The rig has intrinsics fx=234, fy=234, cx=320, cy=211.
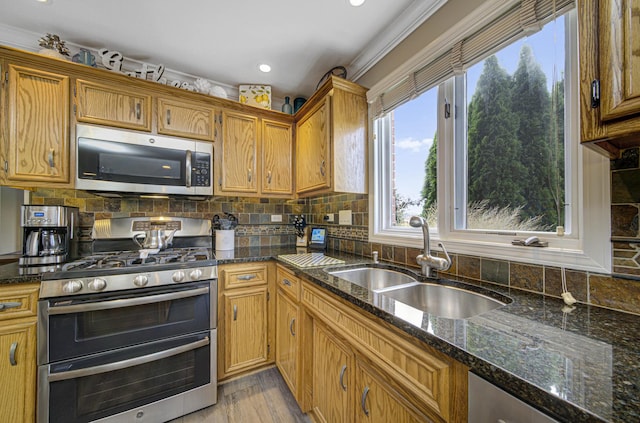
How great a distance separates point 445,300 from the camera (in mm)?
1175

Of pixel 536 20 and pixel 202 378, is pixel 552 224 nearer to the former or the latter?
pixel 536 20

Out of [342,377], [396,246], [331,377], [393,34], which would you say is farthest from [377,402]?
[393,34]

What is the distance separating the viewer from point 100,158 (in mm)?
1688

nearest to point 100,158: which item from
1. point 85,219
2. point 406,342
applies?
point 85,219

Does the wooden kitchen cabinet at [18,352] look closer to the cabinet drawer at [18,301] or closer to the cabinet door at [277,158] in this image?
the cabinet drawer at [18,301]

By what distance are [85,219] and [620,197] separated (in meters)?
3.11

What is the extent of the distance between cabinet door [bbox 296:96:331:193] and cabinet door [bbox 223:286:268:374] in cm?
100

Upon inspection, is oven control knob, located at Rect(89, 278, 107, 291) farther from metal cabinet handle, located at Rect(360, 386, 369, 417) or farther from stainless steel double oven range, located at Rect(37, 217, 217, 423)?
metal cabinet handle, located at Rect(360, 386, 369, 417)

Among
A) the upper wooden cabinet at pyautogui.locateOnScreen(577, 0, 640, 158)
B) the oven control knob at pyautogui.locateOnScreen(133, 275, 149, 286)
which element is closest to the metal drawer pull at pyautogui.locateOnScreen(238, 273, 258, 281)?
the oven control knob at pyautogui.locateOnScreen(133, 275, 149, 286)

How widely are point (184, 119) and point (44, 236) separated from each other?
123cm

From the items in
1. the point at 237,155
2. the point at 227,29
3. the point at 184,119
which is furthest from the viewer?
the point at 237,155

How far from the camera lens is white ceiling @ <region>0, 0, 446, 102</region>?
1.47 meters

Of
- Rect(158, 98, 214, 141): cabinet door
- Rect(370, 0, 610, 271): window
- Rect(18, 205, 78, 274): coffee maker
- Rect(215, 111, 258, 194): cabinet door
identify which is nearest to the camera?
Rect(370, 0, 610, 271): window

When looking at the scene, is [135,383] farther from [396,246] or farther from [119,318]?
[396,246]
